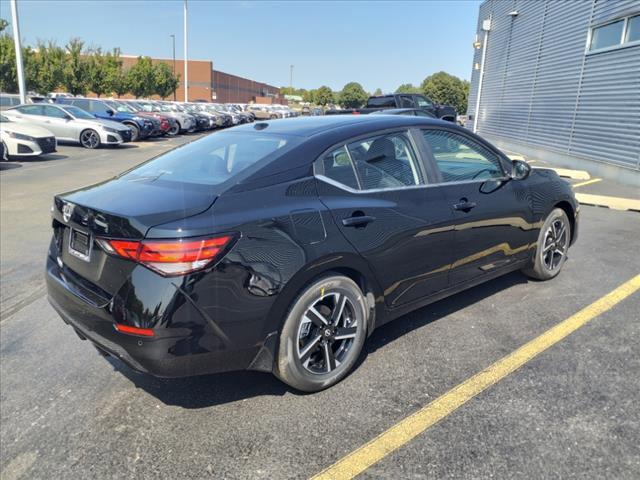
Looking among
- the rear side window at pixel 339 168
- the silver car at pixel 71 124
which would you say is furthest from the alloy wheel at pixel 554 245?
the silver car at pixel 71 124

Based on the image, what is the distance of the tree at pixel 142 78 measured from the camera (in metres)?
46.5

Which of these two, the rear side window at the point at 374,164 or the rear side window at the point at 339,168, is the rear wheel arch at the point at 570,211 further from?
the rear side window at the point at 339,168

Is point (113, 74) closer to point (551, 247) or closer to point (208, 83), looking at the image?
point (551, 247)

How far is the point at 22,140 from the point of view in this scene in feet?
46.5

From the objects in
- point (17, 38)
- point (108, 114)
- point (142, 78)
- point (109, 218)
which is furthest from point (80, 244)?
Result: point (142, 78)

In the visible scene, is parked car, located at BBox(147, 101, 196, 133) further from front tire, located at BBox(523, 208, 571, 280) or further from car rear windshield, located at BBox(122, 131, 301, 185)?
front tire, located at BBox(523, 208, 571, 280)

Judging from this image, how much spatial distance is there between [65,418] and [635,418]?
3081 mm

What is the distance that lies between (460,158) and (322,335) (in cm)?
194

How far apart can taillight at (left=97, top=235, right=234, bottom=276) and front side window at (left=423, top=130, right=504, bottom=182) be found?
6.35 feet

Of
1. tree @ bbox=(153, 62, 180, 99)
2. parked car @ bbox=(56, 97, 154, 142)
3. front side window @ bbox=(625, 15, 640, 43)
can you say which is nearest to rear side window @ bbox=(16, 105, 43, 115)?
parked car @ bbox=(56, 97, 154, 142)

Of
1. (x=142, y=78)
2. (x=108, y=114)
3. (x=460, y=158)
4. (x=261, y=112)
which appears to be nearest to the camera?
(x=460, y=158)

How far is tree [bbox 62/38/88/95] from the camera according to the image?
36.4m

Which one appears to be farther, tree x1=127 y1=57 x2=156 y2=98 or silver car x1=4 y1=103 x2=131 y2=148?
tree x1=127 y1=57 x2=156 y2=98

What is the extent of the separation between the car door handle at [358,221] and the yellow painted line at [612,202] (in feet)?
23.5
